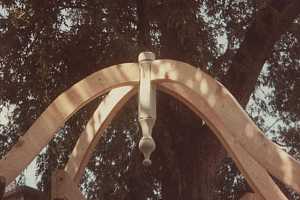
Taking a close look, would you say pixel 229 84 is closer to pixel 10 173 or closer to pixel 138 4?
pixel 138 4

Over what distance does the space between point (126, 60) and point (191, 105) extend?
2.15 meters

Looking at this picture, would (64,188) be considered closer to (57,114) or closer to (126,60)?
(57,114)

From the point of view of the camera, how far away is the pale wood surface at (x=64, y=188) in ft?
16.3

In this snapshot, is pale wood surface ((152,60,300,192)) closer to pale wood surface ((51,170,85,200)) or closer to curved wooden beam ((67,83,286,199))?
curved wooden beam ((67,83,286,199))

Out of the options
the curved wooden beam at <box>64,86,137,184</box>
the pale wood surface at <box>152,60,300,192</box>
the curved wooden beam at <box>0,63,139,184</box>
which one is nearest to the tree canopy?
the curved wooden beam at <box>64,86,137,184</box>

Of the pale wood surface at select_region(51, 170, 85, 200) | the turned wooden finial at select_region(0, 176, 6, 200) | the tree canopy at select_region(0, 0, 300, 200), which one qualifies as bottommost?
the turned wooden finial at select_region(0, 176, 6, 200)

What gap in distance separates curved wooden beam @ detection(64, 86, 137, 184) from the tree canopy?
170 cm

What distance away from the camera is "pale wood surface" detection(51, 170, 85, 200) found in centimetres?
497

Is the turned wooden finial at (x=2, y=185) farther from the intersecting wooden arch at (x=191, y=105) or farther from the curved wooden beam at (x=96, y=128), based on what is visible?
the curved wooden beam at (x=96, y=128)

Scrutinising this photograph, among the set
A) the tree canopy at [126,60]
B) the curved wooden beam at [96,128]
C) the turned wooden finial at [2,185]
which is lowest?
the turned wooden finial at [2,185]

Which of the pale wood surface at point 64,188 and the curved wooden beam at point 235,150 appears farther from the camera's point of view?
the pale wood surface at point 64,188

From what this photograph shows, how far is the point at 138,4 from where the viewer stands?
7.62m

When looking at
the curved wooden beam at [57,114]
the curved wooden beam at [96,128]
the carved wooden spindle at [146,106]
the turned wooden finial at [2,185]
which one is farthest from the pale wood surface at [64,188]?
the carved wooden spindle at [146,106]

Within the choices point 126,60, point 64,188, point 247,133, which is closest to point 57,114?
point 64,188
